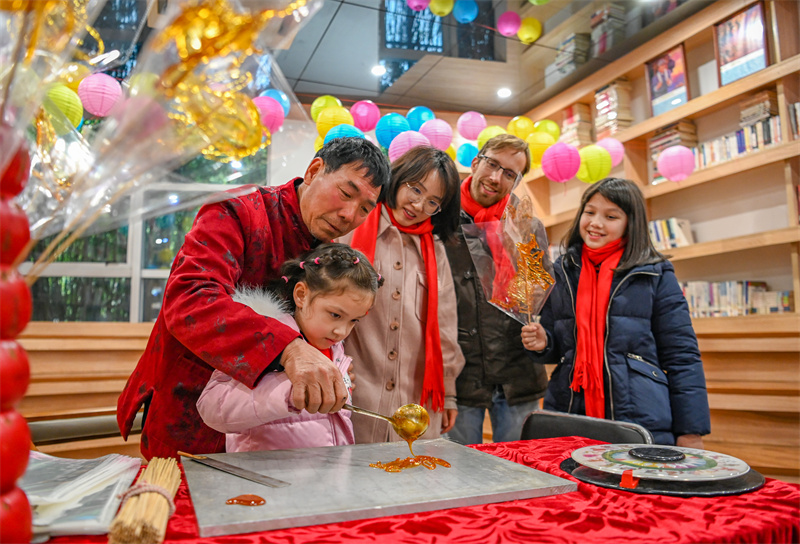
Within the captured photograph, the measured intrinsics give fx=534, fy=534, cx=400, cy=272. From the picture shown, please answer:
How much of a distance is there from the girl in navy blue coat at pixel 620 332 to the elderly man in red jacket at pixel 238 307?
0.91 metres

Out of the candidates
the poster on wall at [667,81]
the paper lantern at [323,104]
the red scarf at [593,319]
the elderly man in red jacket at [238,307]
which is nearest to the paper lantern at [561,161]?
the poster on wall at [667,81]

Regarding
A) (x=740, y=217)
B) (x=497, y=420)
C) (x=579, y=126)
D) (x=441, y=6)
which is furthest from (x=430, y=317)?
(x=579, y=126)

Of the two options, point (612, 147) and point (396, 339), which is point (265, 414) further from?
point (612, 147)

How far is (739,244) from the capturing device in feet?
12.5

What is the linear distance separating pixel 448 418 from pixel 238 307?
1109 mm

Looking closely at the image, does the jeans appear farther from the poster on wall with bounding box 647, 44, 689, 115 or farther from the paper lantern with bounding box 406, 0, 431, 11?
the poster on wall with bounding box 647, 44, 689, 115

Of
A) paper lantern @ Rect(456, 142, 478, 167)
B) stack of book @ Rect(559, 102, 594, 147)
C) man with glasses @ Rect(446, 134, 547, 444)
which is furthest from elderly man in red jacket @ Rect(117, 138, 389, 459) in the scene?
stack of book @ Rect(559, 102, 594, 147)

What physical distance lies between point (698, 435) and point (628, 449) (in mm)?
958

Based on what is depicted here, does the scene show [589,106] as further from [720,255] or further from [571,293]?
[571,293]

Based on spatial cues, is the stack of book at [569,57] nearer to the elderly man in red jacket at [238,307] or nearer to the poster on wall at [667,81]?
the poster on wall at [667,81]

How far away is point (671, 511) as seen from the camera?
70cm

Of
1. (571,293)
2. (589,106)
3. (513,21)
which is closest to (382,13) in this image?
(513,21)

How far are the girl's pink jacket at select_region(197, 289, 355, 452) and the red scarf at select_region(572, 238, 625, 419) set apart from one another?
92cm

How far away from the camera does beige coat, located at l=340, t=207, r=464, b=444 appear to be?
5.36 ft
